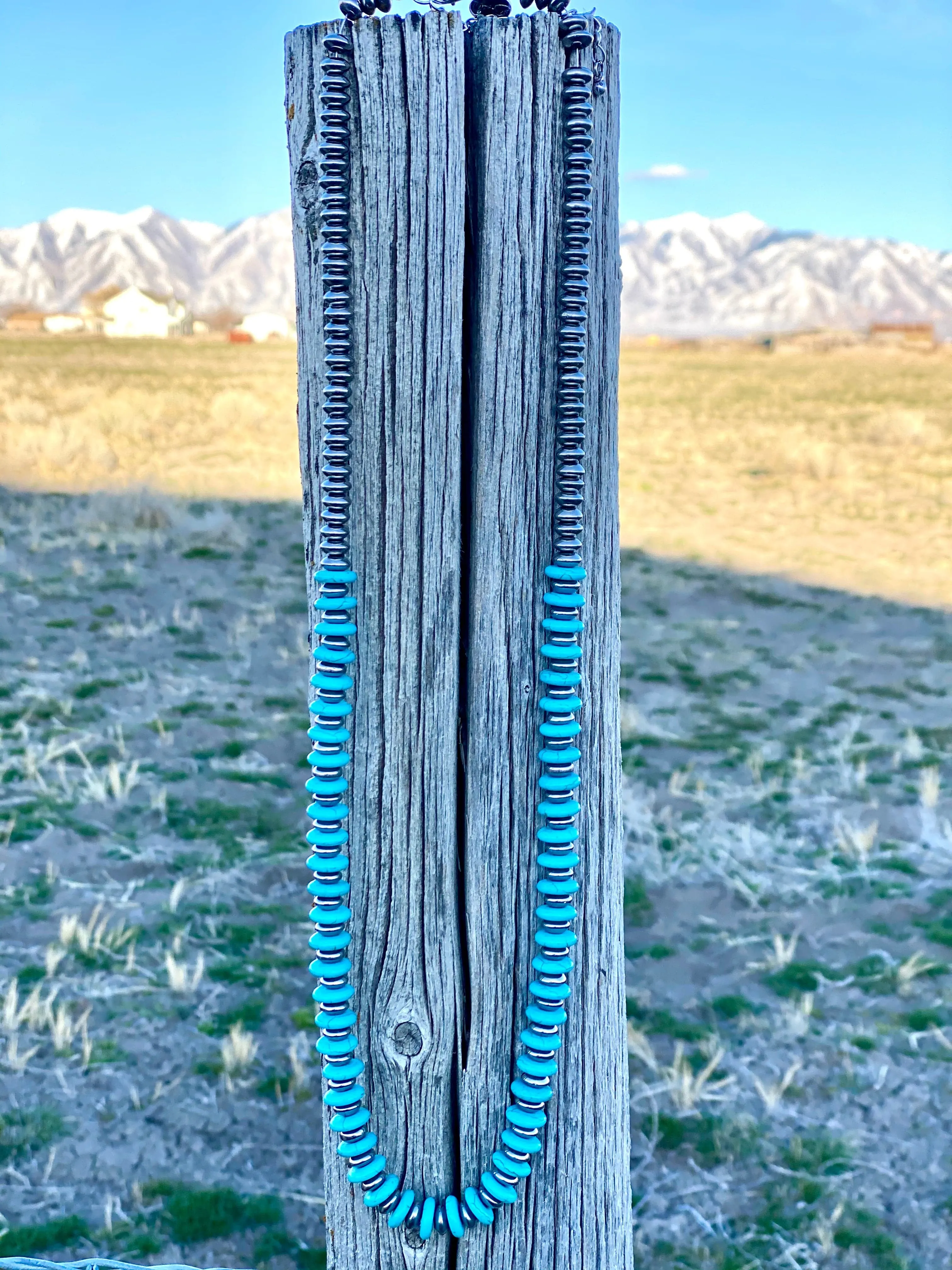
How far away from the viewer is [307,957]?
4.77 metres

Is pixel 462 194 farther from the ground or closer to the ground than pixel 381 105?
closer to the ground

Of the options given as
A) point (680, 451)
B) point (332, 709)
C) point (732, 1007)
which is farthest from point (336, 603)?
point (680, 451)

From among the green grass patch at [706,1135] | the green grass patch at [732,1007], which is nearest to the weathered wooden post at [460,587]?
the green grass patch at [706,1135]

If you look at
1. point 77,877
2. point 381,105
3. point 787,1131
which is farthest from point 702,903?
point 381,105

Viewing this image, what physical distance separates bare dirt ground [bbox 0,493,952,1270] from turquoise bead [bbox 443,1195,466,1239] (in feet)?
6.46

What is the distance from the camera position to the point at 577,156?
4.69ft

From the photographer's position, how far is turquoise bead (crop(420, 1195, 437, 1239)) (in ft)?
5.05

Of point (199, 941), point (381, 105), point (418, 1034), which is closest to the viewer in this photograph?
point (381, 105)

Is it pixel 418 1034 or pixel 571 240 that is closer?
pixel 571 240

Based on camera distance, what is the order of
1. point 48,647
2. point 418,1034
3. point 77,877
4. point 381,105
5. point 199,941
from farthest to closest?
point 48,647 → point 77,877 → point 199,941 → point 418,1034 → point 381,105

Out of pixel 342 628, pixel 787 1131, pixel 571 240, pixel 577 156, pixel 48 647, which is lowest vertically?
pixel 787 1131

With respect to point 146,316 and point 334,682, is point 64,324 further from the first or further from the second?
point 334,682

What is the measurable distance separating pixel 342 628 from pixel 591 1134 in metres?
0.81

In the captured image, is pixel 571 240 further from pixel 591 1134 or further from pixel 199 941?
pixel 199 941
